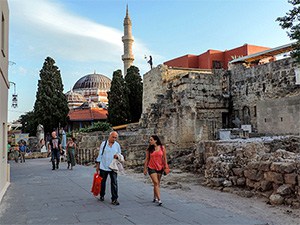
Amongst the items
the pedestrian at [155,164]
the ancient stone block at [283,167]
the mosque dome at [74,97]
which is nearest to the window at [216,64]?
the ancient stone block at [283,167]

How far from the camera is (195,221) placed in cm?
479

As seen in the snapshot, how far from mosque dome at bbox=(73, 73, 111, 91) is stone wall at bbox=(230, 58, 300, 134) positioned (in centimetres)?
4416

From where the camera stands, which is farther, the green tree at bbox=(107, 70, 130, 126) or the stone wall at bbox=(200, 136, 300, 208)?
the green tree at bbox=(107, 70, 130, 126)

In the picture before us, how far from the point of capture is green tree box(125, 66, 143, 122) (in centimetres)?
3616

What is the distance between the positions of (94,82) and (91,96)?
3839 millimetres

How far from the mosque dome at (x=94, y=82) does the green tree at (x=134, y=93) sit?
23026mm

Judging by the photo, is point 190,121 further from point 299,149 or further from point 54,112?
point 54,112

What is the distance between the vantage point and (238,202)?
6.58m

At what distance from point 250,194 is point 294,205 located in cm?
126

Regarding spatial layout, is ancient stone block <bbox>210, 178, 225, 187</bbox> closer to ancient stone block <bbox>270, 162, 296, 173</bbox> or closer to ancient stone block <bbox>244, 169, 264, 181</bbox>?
ancient stone block <bbox>244, 169, 264, 181</bbox>

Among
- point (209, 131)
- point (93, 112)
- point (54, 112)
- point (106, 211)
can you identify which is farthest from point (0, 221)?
point (93, 112)

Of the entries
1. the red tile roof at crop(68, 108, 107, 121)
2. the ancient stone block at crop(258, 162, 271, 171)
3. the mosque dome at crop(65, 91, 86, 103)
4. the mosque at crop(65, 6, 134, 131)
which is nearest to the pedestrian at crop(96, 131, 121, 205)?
the ancient stone block at crop(258, 162, 271, 171)

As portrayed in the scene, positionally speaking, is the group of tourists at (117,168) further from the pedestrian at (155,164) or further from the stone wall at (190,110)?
the stone wall at (190,110)

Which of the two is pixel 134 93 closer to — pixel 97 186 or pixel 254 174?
pixel 254 174
